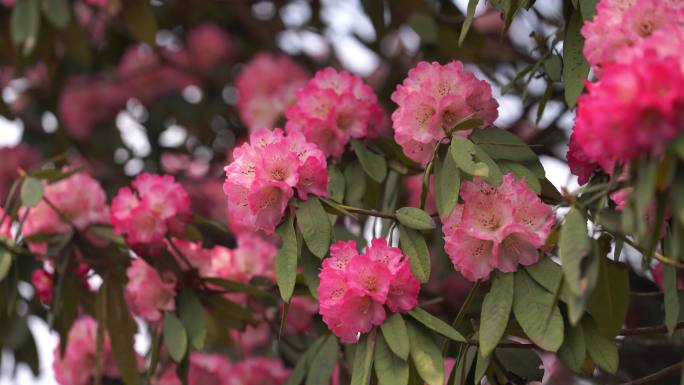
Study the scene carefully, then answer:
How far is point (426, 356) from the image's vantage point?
1.24m

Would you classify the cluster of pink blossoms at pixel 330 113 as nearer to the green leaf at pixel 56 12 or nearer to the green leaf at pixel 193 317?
the green leaf at pixel 193 317

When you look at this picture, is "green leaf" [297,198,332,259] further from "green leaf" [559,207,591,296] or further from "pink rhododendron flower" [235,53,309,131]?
"pink rhododendron flower" [235,53,309,131]

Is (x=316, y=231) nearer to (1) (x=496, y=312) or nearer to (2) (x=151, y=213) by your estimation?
(1) (x=496, y=312)

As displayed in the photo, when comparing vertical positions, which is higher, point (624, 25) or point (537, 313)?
point (624, 25)

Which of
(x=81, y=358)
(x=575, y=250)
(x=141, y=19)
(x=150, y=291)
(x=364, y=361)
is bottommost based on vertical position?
(x=81, y=358)

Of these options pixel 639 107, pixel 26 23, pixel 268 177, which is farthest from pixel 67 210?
pixel 639 107

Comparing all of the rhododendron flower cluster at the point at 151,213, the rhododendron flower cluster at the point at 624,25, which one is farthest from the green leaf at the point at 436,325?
the rhododendron flower cluster at the point at 151,213

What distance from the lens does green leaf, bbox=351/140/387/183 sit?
1.54 metres

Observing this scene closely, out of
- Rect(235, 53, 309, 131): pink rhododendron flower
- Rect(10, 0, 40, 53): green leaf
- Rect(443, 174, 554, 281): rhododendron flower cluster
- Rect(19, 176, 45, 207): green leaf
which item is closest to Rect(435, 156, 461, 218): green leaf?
Rect(443, 174, 554, 281): rhododendron flower cluster

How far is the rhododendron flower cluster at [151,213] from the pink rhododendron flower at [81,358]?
346mm

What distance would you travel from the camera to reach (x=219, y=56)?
10.7 feet

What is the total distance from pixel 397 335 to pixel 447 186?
19 cm

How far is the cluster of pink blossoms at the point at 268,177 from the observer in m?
1.28

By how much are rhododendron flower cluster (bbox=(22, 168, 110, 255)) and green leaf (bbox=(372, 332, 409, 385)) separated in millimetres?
762
